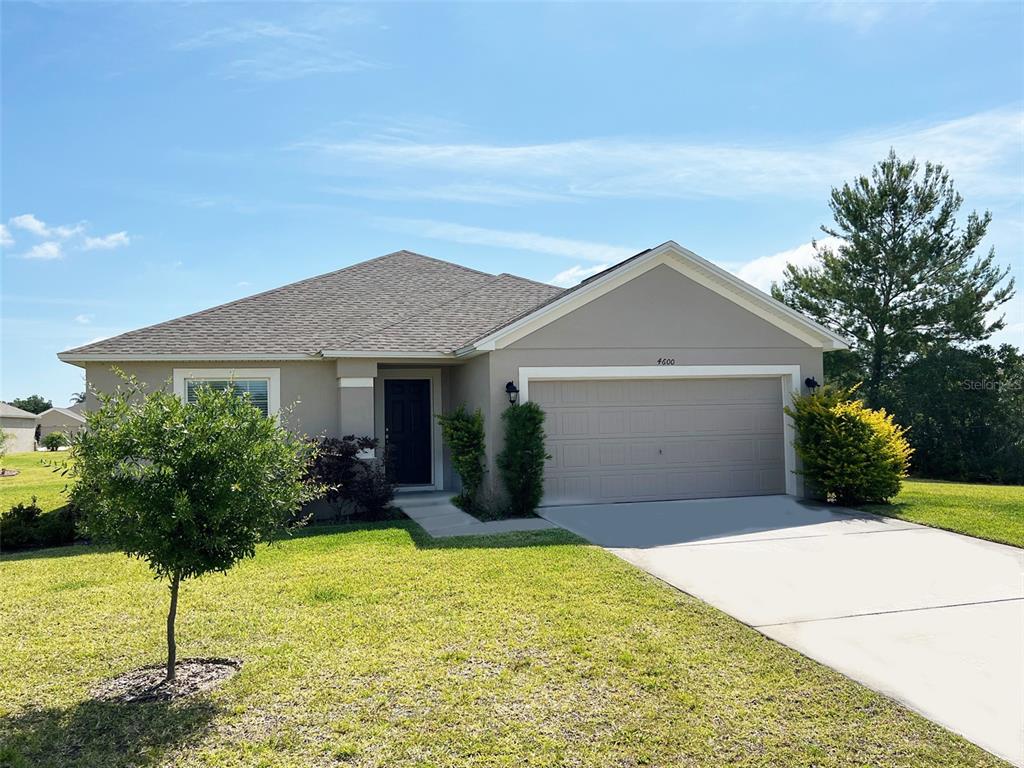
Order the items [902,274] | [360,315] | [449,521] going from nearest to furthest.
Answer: [449,521], [360,315], [902,274]

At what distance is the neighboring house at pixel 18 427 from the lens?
41688mm

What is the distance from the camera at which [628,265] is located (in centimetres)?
1198

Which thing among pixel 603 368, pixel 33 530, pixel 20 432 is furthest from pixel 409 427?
pixel 20 432

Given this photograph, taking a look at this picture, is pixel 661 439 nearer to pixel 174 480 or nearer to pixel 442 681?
pixel 442 681

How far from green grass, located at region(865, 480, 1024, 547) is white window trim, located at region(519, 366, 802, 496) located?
1722mm

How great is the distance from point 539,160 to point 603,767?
1274cm

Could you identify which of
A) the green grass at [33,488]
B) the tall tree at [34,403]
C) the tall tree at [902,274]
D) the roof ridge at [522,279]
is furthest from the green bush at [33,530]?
the tall tree at [34,403]

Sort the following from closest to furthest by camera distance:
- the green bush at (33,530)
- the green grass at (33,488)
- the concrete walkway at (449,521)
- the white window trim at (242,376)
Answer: the concrete walkway at (449,521)
the green bush at (33,530)
the white window trim at (242,376)
the green grass at (33,488)

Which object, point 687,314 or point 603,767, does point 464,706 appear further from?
point 687,314

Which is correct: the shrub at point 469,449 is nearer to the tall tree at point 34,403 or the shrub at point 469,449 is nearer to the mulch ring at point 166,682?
the mulch ring at point 166,682

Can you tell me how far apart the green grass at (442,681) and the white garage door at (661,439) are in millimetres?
4552

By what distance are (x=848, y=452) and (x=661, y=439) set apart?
3.19 metres

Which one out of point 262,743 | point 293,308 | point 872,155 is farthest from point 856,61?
point 872,155

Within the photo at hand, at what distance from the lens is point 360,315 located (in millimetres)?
14492
